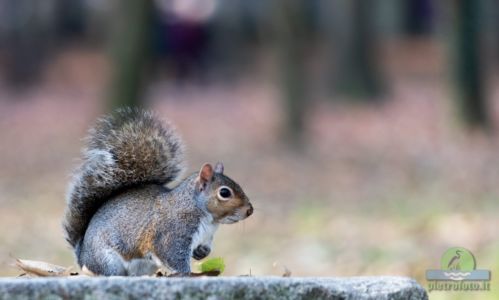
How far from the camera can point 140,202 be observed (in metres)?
4.20

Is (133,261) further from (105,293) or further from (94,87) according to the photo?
(94,87)

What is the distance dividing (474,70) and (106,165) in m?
12.6

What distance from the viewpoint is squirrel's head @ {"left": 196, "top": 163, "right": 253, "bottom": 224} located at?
4.20 m

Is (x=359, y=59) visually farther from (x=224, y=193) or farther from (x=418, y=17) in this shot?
(x=224, y=193)

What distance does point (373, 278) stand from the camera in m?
3.78

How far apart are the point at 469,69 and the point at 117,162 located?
41.0 ft

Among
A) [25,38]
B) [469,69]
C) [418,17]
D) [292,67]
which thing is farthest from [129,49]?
[418,17]

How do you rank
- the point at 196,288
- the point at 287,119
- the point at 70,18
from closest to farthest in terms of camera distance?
the point at 196,288 → the point at 287,119 → the point at 70,18

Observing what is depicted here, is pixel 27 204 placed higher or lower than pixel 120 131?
higher

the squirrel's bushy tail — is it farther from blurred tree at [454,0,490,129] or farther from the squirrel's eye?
blurred tree at [454,0,490,129]

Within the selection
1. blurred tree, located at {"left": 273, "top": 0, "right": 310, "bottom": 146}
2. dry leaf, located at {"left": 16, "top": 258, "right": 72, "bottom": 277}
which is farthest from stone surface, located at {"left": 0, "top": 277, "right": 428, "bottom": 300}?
blurred tree, located at {"left": 273, "top": 0, "right": 310, "bottom": 146}

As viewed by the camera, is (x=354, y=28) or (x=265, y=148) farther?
(x=354, y=28)

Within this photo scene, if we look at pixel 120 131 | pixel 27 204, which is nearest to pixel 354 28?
pixel 27 204

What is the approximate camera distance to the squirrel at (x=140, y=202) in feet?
13.5
